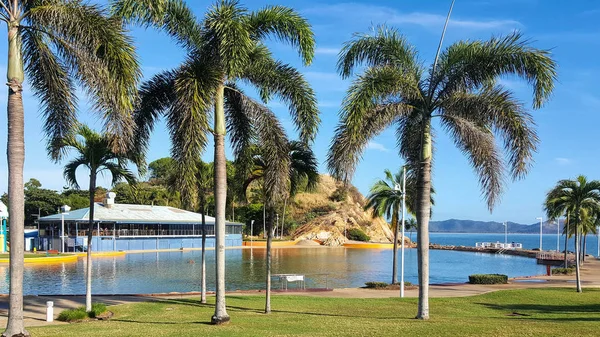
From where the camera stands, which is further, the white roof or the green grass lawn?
the white roof

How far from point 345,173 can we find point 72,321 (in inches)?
356

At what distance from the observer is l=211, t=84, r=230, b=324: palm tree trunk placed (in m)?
15.2

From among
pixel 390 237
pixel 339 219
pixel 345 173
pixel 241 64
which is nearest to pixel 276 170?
pixel 345 173

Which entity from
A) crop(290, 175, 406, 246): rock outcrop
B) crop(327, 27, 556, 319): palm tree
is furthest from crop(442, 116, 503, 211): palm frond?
crop(290, 175, 406, 246): rock outcrop

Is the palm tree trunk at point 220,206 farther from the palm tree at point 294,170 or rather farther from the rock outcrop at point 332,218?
the rock outcrop at point 332,218

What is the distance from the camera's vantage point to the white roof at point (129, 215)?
67.7m

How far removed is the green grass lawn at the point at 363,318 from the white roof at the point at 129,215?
50.0m

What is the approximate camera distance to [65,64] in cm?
1315

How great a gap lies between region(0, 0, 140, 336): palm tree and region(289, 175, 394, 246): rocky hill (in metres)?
84.7

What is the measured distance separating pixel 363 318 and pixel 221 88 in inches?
304

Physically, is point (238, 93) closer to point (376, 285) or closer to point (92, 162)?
point (92, 162)

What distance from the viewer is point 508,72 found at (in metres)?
16.3

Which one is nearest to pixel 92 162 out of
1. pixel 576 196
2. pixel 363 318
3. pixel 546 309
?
pixel 363 318

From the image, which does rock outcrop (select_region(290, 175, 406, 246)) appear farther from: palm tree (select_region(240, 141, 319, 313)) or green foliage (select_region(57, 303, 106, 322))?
green foliage (select_region(57, 303, 106, 322))
